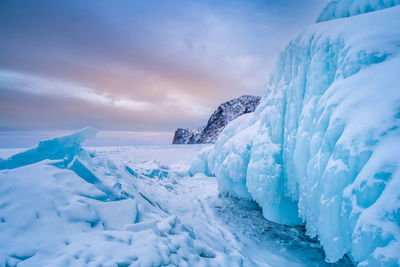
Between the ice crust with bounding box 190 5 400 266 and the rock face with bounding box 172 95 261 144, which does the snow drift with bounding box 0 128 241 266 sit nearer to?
the ice crust with bounding box 190 5 400 266

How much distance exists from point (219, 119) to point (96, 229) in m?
60.7

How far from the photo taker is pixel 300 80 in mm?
3758

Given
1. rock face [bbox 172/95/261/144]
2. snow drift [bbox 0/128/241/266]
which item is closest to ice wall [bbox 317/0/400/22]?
snow drift [bbox 0/128/241/266]

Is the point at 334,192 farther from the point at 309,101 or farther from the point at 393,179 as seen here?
the point at 309,101

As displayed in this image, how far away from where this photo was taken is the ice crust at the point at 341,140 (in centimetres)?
147

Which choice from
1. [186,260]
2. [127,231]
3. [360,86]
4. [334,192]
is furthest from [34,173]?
[360,86]

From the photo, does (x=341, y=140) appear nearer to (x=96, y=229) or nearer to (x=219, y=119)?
(x=96, y=229)

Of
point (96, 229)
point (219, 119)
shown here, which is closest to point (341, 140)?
point (96, 229)

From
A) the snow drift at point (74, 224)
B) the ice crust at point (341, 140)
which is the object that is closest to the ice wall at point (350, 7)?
the ice crust at point (341, 140)

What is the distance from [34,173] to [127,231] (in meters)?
1.68

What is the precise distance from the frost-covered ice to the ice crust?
924mm

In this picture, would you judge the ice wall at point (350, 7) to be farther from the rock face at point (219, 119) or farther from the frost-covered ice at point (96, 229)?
the rock face at point (219, 119)

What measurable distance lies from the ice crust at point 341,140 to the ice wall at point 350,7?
71 cm

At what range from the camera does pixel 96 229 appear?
230cm
